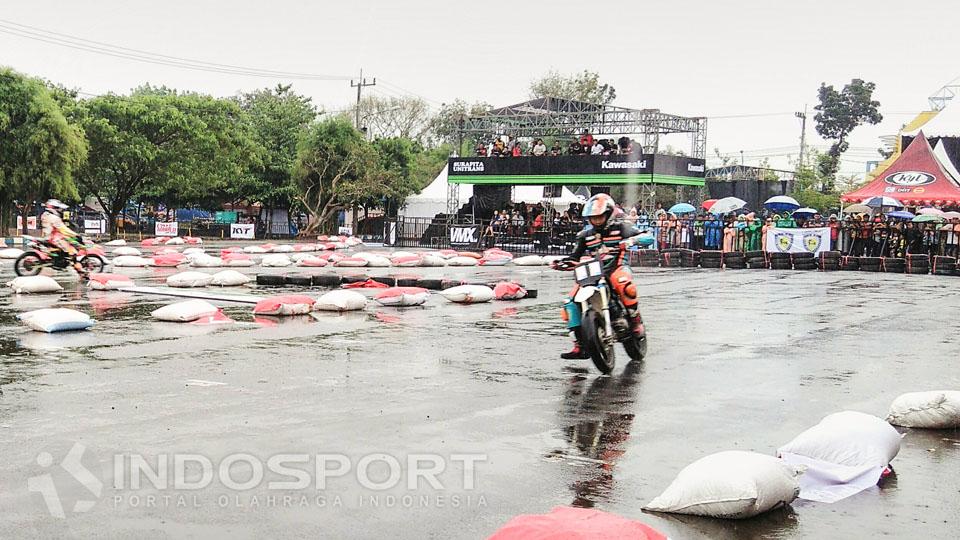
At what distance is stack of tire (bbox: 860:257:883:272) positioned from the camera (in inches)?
1213

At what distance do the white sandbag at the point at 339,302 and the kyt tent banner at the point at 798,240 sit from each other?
21237 millimetres

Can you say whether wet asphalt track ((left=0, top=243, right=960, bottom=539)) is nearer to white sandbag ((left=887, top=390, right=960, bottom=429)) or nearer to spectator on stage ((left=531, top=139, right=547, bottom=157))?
white sandbag ((left=887, top=390, right=960, bottom=429))

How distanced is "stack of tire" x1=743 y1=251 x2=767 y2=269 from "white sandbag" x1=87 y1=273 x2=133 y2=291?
68.3 feet

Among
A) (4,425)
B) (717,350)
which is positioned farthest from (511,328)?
(4,425)

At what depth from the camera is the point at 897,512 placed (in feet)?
16.8

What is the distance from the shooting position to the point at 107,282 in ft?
60.4

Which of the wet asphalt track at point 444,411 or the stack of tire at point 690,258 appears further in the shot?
the stack of tire at point 690,258

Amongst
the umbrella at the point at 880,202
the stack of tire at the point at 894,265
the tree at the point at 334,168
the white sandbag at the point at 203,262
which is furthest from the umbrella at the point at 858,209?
the tree at the point at 334,168

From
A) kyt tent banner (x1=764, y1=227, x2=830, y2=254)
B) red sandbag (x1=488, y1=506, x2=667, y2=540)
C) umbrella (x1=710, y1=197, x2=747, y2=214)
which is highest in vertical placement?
umbrella (x1=710, y1=197, x2=747, y2=214)

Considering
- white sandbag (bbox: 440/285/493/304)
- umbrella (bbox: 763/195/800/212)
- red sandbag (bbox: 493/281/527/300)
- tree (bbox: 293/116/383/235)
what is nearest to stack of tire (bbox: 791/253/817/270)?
umbrella (bbox: 763/195/800/212)

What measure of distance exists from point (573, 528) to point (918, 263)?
29.6 metres

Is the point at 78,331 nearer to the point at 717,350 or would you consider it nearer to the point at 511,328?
the point at 511,328

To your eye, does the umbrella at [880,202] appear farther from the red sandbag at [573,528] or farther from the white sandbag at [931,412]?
the red sandbag at [573,528]

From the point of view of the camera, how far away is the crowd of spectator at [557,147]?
42.5 m
